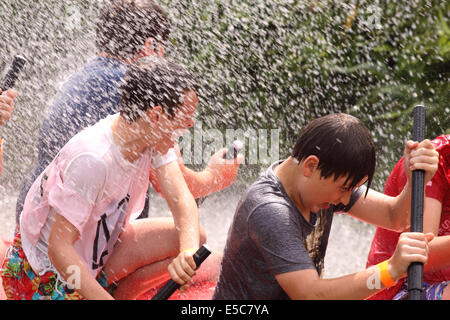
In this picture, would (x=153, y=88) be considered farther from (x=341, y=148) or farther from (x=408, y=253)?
(x=408, y=253)

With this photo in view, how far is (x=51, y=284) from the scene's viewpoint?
2.04 m

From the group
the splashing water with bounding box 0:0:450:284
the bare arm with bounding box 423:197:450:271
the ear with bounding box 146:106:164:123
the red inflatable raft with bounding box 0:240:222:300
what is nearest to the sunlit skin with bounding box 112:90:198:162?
the ear with bounding box 146:106:164:123

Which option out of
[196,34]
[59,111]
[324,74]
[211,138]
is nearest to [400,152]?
[324,74]

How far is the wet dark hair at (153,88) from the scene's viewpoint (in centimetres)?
198

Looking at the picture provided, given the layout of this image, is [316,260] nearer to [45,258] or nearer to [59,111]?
[45,258]

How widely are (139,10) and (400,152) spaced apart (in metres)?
2.93

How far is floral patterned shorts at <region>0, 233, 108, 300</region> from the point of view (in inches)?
80.1

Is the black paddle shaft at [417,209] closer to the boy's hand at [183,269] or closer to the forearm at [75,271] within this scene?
the boy's hand at [183,269]

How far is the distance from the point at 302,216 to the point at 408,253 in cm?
33

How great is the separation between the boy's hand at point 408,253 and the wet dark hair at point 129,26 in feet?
4.74

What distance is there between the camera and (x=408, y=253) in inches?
59.4

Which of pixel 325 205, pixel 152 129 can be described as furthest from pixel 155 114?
pixel 325 205

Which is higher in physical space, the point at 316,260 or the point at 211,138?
the point at 316,260

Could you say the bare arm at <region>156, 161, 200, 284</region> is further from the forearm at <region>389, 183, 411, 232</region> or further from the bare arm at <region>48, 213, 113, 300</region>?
the forearm at <region>389, 183, 411, 232</region>
